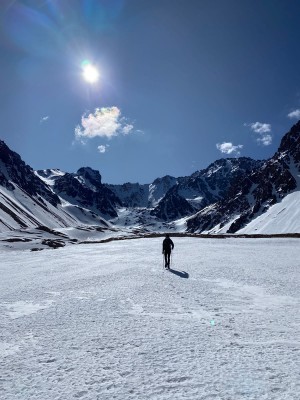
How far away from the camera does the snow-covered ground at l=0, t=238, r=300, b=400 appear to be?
627cm

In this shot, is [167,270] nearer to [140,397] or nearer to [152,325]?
[152,325]

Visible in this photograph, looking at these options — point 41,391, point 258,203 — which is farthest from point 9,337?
point 258,203

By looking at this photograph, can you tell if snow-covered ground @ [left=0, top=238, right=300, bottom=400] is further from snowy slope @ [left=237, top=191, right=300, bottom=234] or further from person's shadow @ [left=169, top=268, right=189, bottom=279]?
snowy slope @ [left=237, top=191, right=300, bottom=234]

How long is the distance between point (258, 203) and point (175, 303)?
639 ft

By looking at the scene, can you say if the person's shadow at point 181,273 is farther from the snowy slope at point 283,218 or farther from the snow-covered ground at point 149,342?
the snowy slope at point 283,218

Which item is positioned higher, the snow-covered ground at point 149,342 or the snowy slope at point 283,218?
the snowy slope at point 283,218

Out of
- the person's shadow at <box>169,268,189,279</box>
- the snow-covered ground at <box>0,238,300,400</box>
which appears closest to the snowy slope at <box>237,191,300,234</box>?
the person's shadow at <box>169,268,189,279</box>

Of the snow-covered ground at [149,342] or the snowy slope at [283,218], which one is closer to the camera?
the snow-covered ground at [149,342]

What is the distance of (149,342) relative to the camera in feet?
28.0

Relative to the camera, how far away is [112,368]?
277 inches

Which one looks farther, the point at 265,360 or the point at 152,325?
the point at 152,325

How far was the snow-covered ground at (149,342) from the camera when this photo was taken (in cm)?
627

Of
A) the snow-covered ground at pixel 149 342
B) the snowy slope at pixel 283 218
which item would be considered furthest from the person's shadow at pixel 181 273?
the snowy slope at pixel 283 218

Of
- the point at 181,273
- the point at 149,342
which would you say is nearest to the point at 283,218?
the point at 181,273
